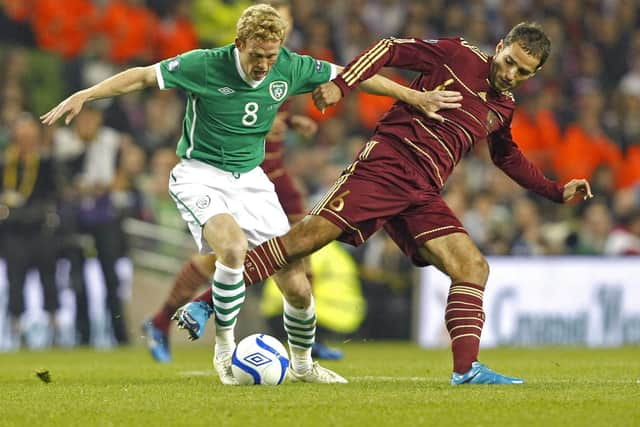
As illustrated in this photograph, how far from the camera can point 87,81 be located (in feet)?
49.6

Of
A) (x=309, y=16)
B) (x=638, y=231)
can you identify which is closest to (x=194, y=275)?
(x=638, y=231)

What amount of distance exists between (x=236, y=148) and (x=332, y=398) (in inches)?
70.7

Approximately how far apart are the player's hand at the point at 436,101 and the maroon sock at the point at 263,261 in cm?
111

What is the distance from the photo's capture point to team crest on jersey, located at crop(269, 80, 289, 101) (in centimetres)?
758

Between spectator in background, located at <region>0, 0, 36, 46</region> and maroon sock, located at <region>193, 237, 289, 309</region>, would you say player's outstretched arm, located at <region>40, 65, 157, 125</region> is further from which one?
spectator in background, located at <region>0, 0, 36, 46</region>

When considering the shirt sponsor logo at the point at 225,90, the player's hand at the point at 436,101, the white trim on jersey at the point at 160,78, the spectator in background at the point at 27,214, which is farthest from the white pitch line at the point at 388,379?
the spectator in background at the point at 27,214

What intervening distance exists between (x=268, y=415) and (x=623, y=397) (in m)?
1.93

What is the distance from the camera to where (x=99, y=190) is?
45.3 feet

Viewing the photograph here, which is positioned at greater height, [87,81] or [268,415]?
[87,81]

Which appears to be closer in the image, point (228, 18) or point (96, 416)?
point (96, 416)

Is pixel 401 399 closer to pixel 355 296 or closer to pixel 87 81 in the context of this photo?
pixel 355 296

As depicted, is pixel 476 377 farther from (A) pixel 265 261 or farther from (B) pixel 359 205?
(A) pixel 265 261

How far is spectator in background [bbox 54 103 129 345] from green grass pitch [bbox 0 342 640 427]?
386cm

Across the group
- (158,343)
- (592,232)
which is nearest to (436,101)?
(158,343)
